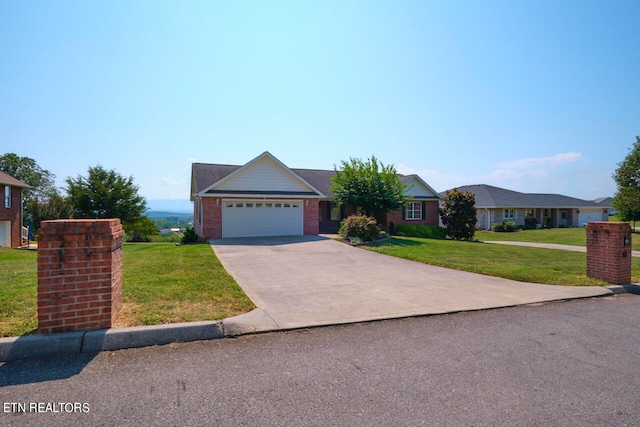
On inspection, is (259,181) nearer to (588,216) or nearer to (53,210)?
(53,210)

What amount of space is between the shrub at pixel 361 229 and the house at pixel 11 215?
78.8ft

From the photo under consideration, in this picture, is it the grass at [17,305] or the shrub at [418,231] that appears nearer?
the grass at [17,305]

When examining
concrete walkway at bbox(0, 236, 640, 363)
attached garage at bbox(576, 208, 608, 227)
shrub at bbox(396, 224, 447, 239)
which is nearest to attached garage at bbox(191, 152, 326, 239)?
concrete walkway at bbox(0, 236, 640, 363)

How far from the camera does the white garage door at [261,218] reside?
19484 mm

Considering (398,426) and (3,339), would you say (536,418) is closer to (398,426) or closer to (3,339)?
(398,426)

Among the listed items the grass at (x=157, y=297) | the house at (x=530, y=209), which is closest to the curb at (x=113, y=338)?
the grass at (x=157, y=297)

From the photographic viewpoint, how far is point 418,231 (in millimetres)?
25750

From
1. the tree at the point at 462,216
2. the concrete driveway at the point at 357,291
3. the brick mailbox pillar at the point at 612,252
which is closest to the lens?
the concrete driveway at the point at 357,291

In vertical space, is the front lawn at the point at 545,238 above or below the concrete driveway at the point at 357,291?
below

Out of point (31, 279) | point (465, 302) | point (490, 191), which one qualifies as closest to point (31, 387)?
point (31, 279)

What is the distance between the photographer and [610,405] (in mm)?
3117

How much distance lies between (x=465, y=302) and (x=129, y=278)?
674cm

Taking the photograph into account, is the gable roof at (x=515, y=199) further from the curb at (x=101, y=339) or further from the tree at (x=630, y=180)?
the curb at (x=101, y=339)

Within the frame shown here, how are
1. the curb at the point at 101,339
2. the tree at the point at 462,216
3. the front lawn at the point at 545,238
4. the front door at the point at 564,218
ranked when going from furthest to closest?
1. the front door at the point at 564,218
2. the front lawn at the point at 545,238
3. the tree at the point at 462,216
4. the curb at the point at 101,339
